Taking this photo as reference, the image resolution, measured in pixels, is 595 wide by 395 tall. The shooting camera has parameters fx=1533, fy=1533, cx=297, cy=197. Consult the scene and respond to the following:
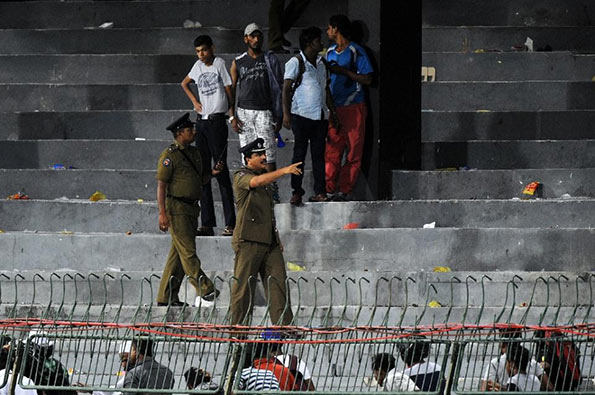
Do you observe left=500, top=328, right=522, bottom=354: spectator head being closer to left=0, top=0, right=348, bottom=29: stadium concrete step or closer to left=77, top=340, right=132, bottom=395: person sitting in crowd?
left=77, top=340, right=132, bottom=395: person sitting in crowd

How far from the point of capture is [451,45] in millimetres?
19938

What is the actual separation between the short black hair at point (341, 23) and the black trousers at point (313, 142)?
117 cm

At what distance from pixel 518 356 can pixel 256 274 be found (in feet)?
10.4

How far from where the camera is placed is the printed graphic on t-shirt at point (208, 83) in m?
16.0

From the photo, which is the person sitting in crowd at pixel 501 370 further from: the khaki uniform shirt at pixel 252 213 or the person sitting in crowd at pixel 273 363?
the khaki uniform shirt at pixel 252 213

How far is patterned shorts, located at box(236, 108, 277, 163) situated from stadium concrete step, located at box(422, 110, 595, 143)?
2731mm

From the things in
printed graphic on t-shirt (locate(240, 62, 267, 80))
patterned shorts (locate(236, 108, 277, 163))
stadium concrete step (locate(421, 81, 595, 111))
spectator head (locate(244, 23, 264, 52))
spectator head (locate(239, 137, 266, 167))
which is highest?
spectator head (locate(244, 23, 264, 52))

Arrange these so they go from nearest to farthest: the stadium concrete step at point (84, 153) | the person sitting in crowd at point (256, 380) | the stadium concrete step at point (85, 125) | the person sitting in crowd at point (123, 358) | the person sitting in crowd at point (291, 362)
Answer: the person sitting in crowd at point (256, 380) < the person sitting in crowd at point (291, 362) < the person sitting in crowd at point (123, 358) < the stadium concrete step at point (84, 153) < the stadium concrete step at point (85, 125)

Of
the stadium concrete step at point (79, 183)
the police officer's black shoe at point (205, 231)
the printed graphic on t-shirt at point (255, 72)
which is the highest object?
the printed graphic on t-shirt at point (255, 72)

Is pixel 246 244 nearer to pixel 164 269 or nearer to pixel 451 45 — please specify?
pixel 164 269

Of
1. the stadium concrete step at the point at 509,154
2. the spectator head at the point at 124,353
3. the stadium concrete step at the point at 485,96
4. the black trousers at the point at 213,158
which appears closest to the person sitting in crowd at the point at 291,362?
the spectator head at the point at 124,353

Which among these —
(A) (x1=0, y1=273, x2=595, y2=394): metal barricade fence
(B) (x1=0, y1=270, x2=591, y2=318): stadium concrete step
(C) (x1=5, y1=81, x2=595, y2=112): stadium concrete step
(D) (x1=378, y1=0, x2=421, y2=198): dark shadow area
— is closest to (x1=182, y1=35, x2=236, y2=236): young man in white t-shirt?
(B) (x1=0, y1=270, x2=591, y2=318): stadium concrete step

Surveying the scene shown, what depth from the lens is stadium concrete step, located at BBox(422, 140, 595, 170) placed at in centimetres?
1720

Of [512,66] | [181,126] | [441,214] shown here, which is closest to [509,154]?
[441,214]
